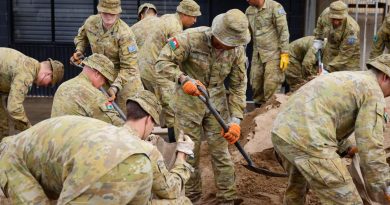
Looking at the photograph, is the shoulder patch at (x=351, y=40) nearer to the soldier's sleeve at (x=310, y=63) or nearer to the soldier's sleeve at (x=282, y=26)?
the soldier's sleeve at (x=310, y=63)

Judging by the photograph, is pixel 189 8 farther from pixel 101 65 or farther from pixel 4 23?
pixel 4 23

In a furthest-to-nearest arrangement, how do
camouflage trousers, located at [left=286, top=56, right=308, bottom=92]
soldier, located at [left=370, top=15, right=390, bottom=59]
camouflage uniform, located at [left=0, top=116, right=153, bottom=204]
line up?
camouflage trousers, located at [left=286, top=56, right=308, bottom=92], soldier, located at [left=370, top=15, right=390, bottom=59], camouflage uniform, located at [left=0, top=116, right=153, bottom=204]

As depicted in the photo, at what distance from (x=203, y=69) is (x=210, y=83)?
178 mm

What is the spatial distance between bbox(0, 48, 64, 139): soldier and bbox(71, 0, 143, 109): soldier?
1.07m

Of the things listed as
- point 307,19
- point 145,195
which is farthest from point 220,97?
point 307,19

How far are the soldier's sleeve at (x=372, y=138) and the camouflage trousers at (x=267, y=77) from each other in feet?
14.8

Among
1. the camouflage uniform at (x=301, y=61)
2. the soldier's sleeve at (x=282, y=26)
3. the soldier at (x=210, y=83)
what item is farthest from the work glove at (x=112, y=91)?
the camouflage uniform at (x=301, y=61)

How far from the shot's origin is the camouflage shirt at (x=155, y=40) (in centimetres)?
871

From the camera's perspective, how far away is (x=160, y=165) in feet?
15.2

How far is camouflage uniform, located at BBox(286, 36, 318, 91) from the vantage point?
1063 centimetres

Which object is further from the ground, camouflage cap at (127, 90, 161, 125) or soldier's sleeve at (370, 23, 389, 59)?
camouflage cap at (127, 90, 161, 125)

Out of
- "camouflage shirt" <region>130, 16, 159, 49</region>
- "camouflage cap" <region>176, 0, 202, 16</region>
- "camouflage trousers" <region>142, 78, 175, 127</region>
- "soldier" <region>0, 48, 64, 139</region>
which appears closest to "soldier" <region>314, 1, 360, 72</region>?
"camouflage cap" <region>176, 0, 202, 16</region>

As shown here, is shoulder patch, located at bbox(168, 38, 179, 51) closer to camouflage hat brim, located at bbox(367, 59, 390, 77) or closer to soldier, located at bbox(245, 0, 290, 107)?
camouflage hat brim, located at bbox(367, 59, 390, 77)

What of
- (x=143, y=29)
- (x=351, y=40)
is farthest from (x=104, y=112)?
(x=351, y=40)
